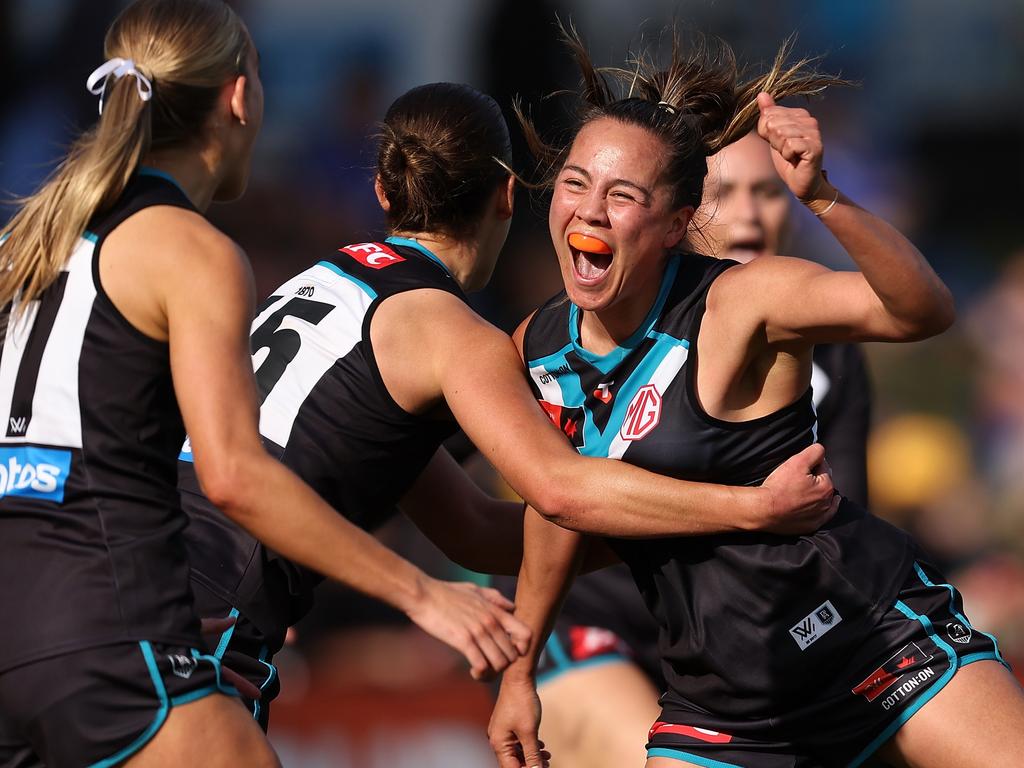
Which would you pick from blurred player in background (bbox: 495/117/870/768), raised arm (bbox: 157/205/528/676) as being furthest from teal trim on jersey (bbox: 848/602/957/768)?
raised arm (bbox: 157/205/528/676)

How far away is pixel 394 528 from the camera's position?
7359 mm

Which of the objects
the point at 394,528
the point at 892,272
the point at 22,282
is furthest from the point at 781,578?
the point at 394,528

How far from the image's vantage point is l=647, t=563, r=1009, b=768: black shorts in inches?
133

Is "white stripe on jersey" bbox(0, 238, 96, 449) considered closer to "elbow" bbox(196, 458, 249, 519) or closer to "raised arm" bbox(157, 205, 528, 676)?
"raised arm" bbox(157, 205, 528, 676)

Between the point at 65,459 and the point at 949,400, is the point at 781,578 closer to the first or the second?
the point at 65,459

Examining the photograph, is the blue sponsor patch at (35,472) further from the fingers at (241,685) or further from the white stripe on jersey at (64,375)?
the fingers at (241,685)

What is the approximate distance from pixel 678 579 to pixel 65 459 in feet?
5.12

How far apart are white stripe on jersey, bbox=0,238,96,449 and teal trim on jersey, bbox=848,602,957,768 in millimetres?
1996

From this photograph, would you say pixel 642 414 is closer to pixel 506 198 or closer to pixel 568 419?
pixel 568 419

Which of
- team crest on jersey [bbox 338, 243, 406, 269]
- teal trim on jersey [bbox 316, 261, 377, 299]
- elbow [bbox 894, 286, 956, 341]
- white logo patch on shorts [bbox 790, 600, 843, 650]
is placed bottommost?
white logo patch on shorts [bbox 790, 600, 843, 650]

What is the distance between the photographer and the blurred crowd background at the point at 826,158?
25.1 feet

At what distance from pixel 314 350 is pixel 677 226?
99 cm

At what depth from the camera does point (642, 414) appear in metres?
3.47

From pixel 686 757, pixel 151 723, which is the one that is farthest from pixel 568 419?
pixel 151 723
